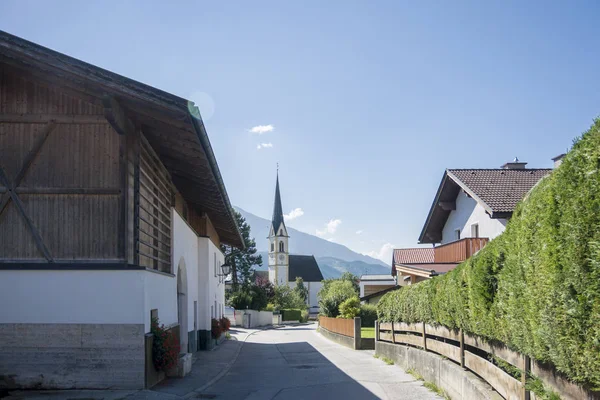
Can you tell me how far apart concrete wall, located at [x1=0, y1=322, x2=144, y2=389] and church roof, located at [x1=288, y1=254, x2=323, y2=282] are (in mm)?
121656

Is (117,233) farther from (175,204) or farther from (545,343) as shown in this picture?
(545,343)

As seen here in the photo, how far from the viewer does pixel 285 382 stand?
15.2 m

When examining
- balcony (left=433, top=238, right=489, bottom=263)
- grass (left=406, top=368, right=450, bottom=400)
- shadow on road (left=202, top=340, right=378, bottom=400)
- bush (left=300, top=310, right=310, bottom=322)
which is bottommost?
bush (left=300, top=310, right=310, bottom=322)

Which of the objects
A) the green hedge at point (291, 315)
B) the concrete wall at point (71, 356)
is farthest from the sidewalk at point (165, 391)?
the green hedge at point (291, 315)

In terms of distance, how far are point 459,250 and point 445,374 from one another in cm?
1472

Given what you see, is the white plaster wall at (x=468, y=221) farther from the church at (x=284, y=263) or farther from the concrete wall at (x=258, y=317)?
the church at (x=284, y=263)

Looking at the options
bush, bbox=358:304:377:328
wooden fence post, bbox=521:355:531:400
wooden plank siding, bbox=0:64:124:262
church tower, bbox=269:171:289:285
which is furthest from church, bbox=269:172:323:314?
wooden fence post, bbox=521:355:531:400

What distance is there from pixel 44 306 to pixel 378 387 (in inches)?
274

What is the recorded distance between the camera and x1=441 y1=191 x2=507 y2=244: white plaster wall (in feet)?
82.5

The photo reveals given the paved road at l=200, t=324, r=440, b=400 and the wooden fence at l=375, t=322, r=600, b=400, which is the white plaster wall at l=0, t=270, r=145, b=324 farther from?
the wooden fence at l=375, t=322, r=600, b=400

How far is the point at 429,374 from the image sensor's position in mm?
13594

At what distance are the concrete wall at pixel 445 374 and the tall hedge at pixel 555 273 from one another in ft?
3.55

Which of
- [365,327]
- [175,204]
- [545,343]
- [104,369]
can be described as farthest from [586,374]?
[365,327]

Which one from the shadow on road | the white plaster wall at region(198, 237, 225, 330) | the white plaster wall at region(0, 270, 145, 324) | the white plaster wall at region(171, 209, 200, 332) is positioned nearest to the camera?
the white plaster wall at region(0, 270, 145, 324)
